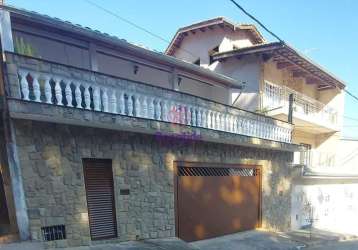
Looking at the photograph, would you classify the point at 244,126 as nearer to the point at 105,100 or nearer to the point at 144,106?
the point at 144,106

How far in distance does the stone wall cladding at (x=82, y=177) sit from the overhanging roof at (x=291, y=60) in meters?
5.42

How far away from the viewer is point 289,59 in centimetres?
1186

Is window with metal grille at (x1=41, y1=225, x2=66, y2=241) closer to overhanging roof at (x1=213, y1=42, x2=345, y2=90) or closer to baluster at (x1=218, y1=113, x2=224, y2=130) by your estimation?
baluster at (x1=218, y1=113, x2=224, y2=130)

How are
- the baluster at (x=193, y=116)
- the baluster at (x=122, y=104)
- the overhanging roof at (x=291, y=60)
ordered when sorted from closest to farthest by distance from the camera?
the baluster at (x=122, y=104), the baluster at (x=193, y=116), the overhanging roof at (x=291, y=60)

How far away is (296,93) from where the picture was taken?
13633 millimetres

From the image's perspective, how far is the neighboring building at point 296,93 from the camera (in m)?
11.6

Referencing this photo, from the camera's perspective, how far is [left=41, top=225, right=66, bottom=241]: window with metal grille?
482 centimetres

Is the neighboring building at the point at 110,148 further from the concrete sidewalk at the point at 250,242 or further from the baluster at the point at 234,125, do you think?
the concrete sidewalk at the point at 250,242

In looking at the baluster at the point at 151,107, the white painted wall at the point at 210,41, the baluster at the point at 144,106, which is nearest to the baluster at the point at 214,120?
the baluster at the point at 151,107

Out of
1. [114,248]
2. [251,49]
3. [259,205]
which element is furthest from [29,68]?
[251,49]

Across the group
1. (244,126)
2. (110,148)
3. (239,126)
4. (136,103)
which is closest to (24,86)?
(110,148)

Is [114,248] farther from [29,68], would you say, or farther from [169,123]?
[29,68]

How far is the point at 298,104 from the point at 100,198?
40.0 ft

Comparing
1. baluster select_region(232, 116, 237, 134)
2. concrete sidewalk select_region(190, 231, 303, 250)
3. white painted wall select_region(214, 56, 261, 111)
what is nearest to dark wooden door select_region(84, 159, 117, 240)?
concrete sidewalk select_region(190, 231, 303, 250)
